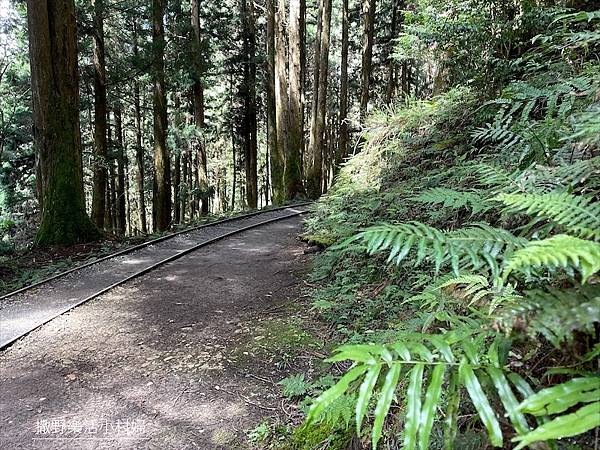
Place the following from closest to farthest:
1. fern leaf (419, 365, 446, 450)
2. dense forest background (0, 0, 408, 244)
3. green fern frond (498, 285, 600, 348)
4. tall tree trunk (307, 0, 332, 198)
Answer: green fern frond (498, 285, 600, 348), fern leaf (419, 365, 446, 450), dense forest background (0, 0, 408, 244), tall tree trunk (307, 0, 332, 198)

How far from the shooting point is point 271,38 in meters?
18.9

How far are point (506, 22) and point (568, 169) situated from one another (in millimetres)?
4801

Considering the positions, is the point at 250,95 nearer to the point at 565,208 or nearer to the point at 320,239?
Result: the point at 320,239

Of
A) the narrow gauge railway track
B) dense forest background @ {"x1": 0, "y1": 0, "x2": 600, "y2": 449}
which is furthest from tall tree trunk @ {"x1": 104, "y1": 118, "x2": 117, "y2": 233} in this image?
the narrow gauge railway track

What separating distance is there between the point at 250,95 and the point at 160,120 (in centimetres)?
958

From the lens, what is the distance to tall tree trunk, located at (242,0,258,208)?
22609 millimetres

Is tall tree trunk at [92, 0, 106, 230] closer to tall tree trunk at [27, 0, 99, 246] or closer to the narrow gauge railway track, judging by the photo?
tall tree trunk at [27, 0, 99, 246]

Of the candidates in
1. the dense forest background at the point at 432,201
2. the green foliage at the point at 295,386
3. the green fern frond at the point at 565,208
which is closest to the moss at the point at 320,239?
the dense forest background at the point at 432,201

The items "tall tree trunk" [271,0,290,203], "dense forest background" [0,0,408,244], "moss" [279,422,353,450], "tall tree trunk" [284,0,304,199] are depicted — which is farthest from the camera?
"tall tree trunk" [271,0,290,203]

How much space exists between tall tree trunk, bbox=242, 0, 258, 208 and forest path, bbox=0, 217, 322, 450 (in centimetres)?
1654

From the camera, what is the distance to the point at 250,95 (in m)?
24.5

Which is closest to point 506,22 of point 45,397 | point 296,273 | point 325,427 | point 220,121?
point 296,273

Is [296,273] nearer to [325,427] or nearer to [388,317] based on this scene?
[388,317]

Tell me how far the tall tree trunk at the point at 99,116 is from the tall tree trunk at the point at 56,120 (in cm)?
475
